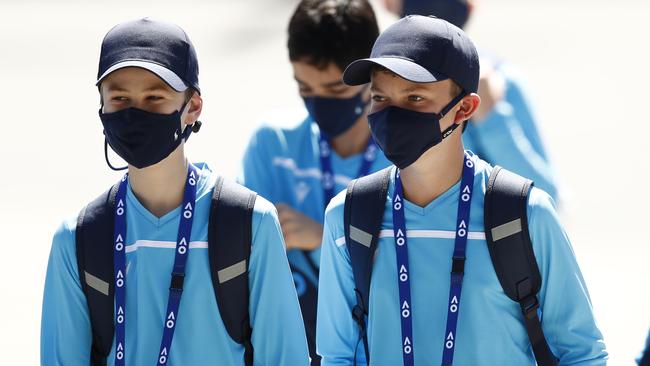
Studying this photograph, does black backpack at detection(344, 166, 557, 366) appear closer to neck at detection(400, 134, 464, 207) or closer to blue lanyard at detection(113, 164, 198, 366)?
neck at detection(400, 134, 464, 207)

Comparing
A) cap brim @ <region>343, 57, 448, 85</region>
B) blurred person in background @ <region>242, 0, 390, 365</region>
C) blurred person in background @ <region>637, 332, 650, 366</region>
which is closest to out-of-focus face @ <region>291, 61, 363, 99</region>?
blurred person in background @ <region>242, 0, 390, 365</region>

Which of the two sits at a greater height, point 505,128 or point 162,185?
point 505,128

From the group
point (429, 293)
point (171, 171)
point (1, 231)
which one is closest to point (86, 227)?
point (171, 171)

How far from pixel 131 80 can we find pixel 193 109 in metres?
0.29

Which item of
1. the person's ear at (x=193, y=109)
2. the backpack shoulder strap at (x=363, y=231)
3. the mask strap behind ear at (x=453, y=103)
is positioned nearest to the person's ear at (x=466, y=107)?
the mask strap behind ear at (x=453, y=103)

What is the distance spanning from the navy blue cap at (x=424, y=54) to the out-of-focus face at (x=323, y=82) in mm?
1137

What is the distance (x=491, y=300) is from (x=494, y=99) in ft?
7.05

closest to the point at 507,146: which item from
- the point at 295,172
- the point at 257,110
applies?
the point at 295,172

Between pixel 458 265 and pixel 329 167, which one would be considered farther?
pixel 329 167

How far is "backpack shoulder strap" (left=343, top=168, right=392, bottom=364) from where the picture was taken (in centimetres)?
394

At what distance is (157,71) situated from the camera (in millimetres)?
3861

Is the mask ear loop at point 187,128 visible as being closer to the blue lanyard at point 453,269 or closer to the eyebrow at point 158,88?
the eyebrow at point 158,88

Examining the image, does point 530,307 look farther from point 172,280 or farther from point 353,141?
point 353,141

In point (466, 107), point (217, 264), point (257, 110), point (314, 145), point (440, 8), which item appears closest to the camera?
point (217, 264)
